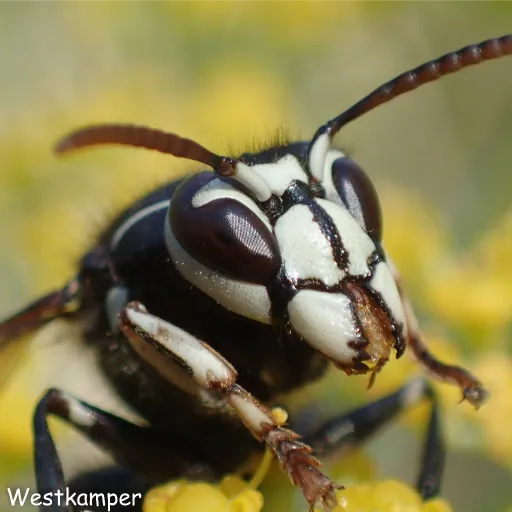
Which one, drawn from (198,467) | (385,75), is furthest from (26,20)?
(198,467)

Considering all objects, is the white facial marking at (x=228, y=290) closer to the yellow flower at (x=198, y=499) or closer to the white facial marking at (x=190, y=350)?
the white facial marking at (x=190, y=350)

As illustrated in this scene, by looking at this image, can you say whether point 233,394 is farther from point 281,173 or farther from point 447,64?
point 447,64

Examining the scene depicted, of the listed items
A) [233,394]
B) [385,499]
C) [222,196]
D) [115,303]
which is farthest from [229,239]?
[385,499]

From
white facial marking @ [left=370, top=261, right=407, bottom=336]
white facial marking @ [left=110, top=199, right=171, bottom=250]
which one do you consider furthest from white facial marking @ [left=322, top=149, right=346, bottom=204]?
white facial marking @ [left=110, top=199, right=171, bottom=250]

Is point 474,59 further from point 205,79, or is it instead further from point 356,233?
point 205,79

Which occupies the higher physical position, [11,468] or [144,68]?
[144,68]

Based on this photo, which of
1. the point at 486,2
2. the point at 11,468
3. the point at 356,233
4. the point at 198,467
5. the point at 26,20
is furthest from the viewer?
the point at 26,20
